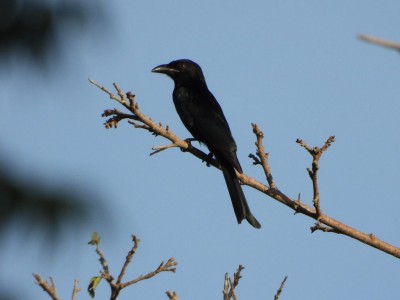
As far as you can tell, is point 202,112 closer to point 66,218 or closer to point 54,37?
point 54,37

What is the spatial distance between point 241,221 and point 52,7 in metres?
2.22

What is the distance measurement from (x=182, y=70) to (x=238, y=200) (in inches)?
104

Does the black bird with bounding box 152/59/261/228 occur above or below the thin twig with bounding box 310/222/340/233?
above

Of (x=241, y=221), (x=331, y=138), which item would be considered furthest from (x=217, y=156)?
(x=331, y=138)

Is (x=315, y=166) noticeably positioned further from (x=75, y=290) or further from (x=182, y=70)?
(x=182, y=70)

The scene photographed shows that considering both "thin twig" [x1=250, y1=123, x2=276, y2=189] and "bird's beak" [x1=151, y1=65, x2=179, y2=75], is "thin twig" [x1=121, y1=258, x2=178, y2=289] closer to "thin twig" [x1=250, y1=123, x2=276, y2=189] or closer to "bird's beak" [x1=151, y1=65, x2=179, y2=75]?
"thin twig" [x1=250, y1=123, x2=276, y2=189]

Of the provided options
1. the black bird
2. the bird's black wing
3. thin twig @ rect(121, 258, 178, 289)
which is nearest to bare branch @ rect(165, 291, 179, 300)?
thin twig @ rect(121, 258, 178, 289)

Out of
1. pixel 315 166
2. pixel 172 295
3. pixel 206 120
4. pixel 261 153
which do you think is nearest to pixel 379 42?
pixel 172 295

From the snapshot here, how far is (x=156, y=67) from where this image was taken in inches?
299

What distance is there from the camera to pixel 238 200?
539 cm

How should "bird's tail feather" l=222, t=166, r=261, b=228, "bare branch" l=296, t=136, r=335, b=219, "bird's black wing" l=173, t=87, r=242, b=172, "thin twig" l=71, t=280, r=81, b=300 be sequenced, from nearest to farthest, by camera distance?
"thin twig" l=71, t=280, r=81, b=300 < "bare branch" l=296, t=136, r=335, b=219 < "bird's tail feather" l=222, t=166, r=261, b=228 < "bird's black wing" l=173, t=87, r=242, b=172

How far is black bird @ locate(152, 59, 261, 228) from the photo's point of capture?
5.43 m

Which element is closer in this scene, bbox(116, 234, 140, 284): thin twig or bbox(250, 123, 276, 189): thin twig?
bbox(116, 234, 140, 284): thin twig

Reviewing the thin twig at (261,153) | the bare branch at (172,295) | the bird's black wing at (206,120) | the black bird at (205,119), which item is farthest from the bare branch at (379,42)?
the bird's black wing at (206,120)
